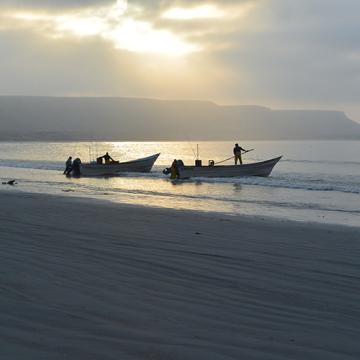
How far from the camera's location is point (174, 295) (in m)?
5.33

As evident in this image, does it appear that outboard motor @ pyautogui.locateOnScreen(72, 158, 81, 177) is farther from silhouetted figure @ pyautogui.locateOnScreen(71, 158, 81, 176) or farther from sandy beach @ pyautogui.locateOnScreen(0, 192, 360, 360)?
sandy beach @ pyautogui.locateOnScreen(0, 192, 360, 360)

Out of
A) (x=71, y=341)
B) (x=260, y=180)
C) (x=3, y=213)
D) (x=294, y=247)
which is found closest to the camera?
(x=71, y=341)

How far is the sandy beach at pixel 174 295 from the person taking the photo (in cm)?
403

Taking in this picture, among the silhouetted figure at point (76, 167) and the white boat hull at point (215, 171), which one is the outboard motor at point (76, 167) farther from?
the white boat hull at point (215, 171)

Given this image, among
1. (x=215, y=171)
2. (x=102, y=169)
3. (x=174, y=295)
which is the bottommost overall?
(x=174, y=295)

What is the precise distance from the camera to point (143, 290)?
17.9ft

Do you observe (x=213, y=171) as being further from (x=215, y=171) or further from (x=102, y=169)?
(x=102, y=169)

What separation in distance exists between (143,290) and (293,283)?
1792 mm

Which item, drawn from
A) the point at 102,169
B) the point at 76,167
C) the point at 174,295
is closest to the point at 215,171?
the point at 102,169

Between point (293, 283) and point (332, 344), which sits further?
point (293, 283)

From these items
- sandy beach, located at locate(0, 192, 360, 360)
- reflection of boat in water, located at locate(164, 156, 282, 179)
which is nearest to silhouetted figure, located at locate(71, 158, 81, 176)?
reflection of boat in water, located at locate(164, 156, 282, 179)

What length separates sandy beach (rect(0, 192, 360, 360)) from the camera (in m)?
4.03

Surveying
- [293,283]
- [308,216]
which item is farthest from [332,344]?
[308,216]

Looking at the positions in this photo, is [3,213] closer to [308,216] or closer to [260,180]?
[308,216]
